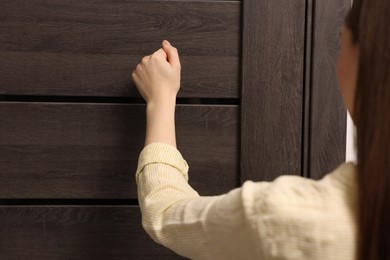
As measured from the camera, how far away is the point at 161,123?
2.84 ft

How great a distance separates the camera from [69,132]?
0.93m

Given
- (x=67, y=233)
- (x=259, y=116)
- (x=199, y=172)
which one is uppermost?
(x=259, y=116)

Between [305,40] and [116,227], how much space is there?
0.50m

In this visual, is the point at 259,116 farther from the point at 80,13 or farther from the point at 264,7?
the point at 80,13

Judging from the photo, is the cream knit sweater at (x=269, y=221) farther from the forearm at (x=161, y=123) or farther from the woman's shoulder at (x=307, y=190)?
the forearm at (x=161, y=123)

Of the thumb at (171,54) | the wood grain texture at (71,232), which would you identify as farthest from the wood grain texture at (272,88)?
the wood grain texture at (71,232)

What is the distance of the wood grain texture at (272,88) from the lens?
93 cm

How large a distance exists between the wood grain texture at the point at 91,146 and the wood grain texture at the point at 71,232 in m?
0.03

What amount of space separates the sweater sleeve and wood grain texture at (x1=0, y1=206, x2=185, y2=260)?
21 centimetres

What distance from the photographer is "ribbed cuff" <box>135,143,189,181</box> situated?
79cm

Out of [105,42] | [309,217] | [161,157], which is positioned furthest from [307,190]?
[105,42]

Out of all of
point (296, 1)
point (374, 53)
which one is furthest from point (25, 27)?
point (374, 53)

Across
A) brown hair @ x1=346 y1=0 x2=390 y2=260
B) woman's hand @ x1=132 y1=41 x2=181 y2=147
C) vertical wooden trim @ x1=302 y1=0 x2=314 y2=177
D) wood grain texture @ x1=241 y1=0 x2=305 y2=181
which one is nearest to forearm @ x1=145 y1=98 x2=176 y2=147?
woman's hand @ x1=132 y1=41 x2=181 y2=147

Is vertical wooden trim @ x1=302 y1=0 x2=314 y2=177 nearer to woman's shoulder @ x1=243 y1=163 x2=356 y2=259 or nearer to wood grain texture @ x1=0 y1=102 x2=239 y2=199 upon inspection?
wood grain texture @ x1=0 y1=102 x2=239 y2=199
